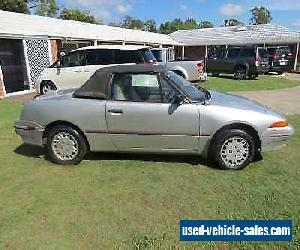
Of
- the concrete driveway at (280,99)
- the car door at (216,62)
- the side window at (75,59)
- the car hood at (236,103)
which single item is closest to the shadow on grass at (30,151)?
the car hood at (236,103)

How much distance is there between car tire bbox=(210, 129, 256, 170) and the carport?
26045 mm

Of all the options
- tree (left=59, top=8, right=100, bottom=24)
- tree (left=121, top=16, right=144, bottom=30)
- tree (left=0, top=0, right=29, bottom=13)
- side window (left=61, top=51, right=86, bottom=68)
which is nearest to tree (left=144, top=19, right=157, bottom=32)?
tree (left=121, top=16, right=144, bottom=30)

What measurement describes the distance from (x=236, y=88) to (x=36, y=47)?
9.50 meters

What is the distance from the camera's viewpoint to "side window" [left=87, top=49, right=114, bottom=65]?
38.8 feet

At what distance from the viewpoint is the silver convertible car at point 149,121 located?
4879 millimetres

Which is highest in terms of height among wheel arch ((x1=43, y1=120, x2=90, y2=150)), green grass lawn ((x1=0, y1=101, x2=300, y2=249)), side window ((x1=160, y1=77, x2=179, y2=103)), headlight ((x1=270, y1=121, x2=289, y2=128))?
side window ((x1=160, y1=77, x2=179, y2=103))

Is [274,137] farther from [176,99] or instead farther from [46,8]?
[46,8]

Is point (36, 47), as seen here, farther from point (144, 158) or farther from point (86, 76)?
point (144, 158)

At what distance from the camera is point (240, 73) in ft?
67.8

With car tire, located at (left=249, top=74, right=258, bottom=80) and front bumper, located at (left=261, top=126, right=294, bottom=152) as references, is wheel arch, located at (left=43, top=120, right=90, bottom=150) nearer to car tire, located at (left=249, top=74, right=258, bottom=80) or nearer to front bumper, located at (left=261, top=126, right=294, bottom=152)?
front bumper, located at (left=261, top=126, right=294, bottom=152)

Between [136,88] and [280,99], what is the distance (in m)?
9.00

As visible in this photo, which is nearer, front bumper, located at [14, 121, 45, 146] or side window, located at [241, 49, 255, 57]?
front bumper, located at [14, 121, 45, 146]

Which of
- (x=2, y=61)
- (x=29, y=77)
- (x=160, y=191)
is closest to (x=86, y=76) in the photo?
(x=29, y=77)

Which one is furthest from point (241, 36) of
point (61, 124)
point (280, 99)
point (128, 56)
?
point (61, 124)
